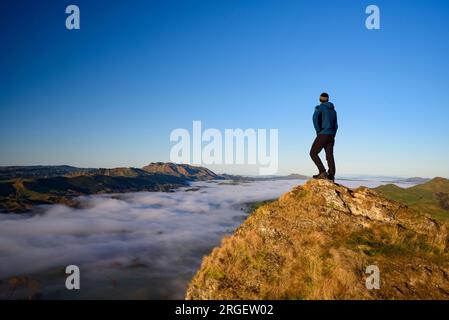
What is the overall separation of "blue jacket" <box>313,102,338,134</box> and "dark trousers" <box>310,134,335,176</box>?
33 centimetres

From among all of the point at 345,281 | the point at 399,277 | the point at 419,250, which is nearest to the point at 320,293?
the point at 345,281

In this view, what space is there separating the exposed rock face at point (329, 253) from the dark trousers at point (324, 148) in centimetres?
131

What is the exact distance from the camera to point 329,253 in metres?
13.0

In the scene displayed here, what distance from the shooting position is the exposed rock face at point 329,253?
11680 millimetres

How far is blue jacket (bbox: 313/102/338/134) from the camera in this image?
17109 millimetres

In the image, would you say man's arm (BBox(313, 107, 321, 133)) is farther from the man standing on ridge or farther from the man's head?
the man's head

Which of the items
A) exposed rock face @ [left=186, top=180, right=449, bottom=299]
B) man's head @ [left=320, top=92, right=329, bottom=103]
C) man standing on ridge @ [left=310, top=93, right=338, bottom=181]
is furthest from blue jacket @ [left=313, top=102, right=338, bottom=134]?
exposed rock face @ [left=186, top=180, right=449, bottom=299]

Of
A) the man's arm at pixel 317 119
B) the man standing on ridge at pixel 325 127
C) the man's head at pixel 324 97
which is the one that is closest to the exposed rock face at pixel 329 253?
the man standing on ridge at pixel 325 127

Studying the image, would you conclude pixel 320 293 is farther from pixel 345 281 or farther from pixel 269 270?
pixel 269 270

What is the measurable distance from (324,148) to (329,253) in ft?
22.6

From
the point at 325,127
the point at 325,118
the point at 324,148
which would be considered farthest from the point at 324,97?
the point at 324,148

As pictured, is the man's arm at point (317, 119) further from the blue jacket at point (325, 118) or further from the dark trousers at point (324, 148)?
the dark trousers at point (324, 148)

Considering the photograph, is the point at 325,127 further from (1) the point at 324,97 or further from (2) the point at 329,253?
(2) the point at 329,253
